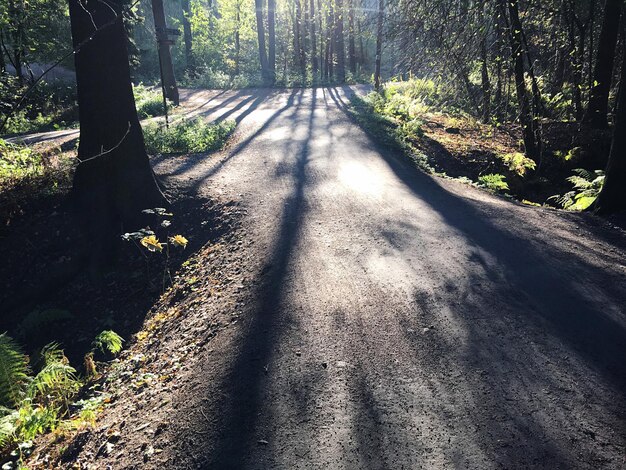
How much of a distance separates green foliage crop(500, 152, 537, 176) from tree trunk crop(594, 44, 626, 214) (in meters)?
3.01

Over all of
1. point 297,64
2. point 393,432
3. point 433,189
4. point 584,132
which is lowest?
point 393,432

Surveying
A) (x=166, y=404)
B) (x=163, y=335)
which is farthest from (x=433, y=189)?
(x=166, y=404)

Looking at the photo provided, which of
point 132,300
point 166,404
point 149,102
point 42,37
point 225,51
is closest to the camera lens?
point 166,404

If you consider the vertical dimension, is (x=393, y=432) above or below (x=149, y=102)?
below

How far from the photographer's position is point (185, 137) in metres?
11.2

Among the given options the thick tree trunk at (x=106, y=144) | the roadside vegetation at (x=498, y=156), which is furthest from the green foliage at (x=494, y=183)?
the thick tree trunk at (x=106, y=144)

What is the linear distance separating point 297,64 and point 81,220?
3580 cm

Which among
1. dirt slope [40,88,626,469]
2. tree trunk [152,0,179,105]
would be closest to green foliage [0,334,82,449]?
dirt slope [40,88,626,469]

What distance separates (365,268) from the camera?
16.7 ft

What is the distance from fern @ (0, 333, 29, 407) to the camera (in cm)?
429

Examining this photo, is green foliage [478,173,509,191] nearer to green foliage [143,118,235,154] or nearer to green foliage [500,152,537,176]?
green foliage [500,152,537,176]

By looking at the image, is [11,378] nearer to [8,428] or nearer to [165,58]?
[8,428]

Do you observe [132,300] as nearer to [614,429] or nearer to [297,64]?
[614,429]

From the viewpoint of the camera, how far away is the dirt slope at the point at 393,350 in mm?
2924
